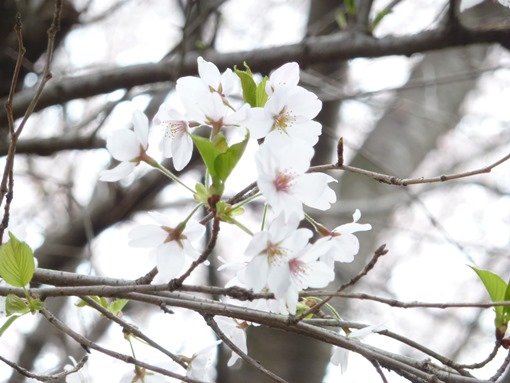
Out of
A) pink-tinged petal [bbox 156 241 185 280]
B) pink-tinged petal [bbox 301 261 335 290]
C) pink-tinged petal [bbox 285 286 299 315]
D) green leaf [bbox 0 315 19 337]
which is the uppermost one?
pink-tinged petal [bbox 156 241 185 280]

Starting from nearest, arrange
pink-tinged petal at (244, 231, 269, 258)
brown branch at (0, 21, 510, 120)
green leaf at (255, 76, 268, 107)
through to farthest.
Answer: pink-tinged petal at (244, 231, 269, 258), green leaf at (255, 76, 268, 107), brown branch at (0, 21, 510, 120)

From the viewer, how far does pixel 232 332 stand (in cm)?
80

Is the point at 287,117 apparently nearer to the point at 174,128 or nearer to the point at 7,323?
the point at 174,128

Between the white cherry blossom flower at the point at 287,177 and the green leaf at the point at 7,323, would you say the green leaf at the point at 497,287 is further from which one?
the green leaf at the point at 7,323

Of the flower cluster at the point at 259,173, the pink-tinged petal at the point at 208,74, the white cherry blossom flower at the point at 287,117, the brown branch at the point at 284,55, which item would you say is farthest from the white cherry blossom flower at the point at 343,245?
the brown branch at the point at 284,55

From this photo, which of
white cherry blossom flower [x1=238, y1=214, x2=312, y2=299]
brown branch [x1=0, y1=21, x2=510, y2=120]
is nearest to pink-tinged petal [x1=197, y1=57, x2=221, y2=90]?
white cherry blossom flower [x1=238, y1=214, x2=312, y2=299]

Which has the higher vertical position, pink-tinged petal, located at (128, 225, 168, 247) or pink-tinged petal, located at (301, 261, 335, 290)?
pink-tinged petal, located at (128, 225, 168, 247)

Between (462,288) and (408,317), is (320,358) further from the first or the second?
(462,288)

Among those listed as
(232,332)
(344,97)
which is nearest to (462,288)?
(344,97)

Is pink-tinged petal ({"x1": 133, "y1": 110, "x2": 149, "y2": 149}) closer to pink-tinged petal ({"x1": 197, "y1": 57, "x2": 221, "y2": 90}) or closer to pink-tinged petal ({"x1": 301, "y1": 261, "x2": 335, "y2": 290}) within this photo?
pink-tinged petal ({"x1": 197, "y1": 57, "x2": 221, "y2": 90})

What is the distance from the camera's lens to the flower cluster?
23.0 inches

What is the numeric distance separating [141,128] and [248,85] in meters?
0.13

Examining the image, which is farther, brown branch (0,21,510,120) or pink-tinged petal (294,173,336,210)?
brown branch (0,21,510,120)

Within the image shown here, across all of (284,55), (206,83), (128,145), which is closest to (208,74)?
(206,83)
